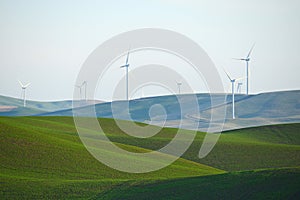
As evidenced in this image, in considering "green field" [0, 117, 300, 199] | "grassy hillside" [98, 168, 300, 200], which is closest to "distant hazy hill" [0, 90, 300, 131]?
"green field" [0, 117, 300, 199]

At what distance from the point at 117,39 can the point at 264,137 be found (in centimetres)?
3714

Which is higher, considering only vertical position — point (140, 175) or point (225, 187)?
point (225, 187)

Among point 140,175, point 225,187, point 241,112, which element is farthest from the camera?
point 241,112

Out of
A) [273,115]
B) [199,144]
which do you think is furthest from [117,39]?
[273,115]

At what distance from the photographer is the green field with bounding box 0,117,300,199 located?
26.6 m

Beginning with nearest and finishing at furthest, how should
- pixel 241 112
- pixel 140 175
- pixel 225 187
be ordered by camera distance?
pixel 225 187 < pixel 140 175 < pixel 241 112

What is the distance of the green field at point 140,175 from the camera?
26641mm

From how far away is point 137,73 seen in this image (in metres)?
41.8

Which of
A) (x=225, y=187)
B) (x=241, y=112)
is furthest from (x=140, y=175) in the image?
(x=241, y=112)

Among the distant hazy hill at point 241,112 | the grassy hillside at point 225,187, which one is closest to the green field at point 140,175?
the grassy hillside at point 225,187

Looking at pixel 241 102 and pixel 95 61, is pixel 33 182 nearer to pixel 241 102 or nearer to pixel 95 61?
pixel 95 61

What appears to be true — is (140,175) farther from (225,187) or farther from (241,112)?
(241,112)

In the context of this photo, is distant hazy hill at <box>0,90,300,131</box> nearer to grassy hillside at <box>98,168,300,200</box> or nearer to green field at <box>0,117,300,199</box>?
green field at <box>0,117,300,199</box>

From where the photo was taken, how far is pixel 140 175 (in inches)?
1387
